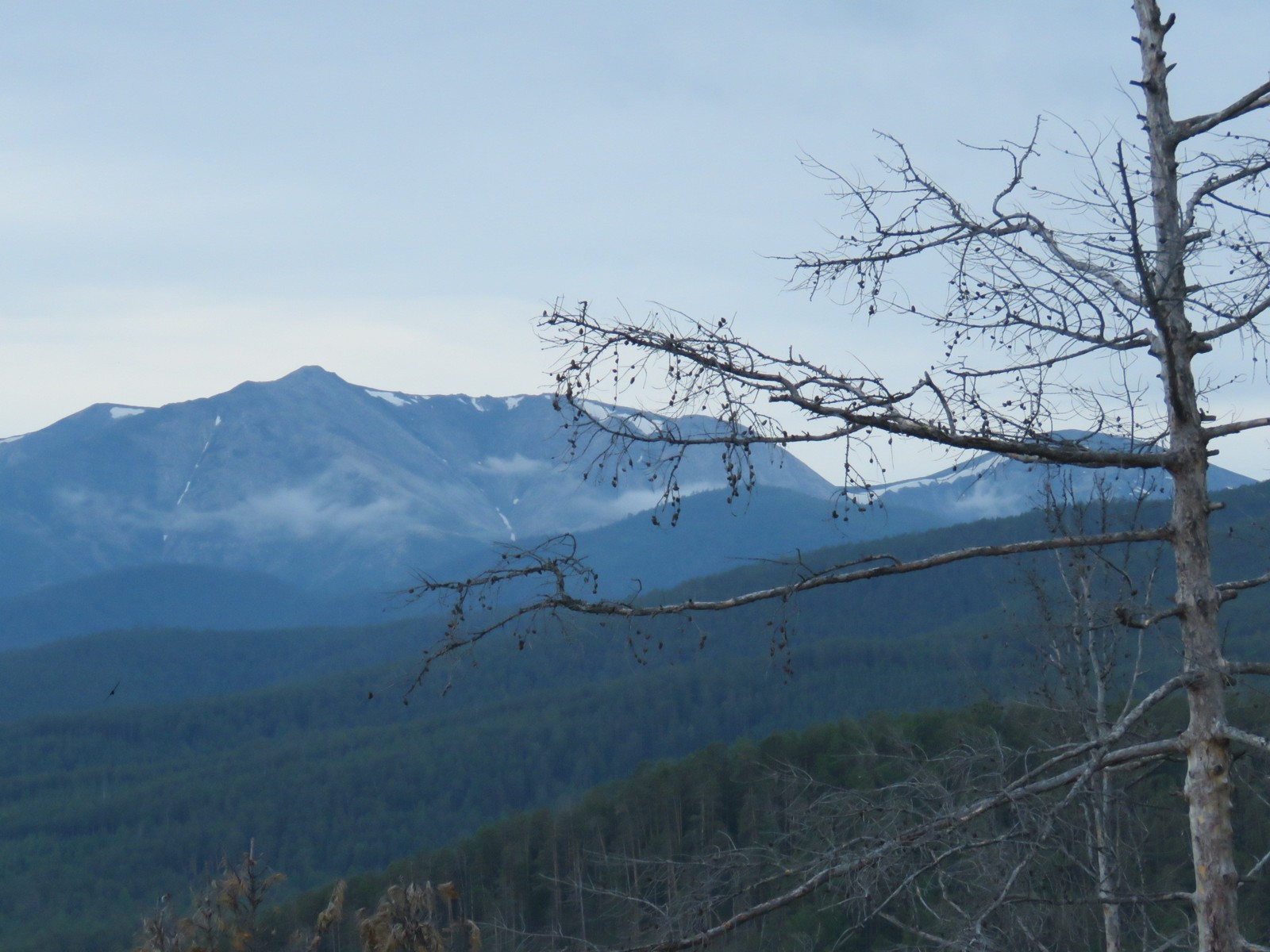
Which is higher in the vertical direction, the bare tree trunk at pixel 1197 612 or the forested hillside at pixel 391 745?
the bare tree trunk at pixel 1197 612

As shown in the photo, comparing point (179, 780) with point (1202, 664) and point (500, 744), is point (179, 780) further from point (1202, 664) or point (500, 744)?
point (1202, 664)

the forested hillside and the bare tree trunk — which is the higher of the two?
the bare tree trunk

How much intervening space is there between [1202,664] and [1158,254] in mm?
1602

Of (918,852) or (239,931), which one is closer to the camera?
(918,852)

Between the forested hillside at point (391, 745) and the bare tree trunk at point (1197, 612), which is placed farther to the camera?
the forested hillside at point (391, 745)

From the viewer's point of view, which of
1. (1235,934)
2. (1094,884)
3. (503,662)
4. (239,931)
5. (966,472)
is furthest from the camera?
(503,662)

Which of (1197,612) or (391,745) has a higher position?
(1197,612)

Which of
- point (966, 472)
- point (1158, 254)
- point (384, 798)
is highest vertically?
point (1158, 254)

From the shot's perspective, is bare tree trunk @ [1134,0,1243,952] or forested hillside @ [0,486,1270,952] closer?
bare tree trunk @ [1134,0,1243,952]

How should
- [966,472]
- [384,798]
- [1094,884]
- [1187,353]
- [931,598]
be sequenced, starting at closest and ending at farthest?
[1187,353] → [966,472] → [1094,884] → [384,798] → [931,598]

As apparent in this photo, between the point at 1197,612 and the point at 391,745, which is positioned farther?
the point at 391,745

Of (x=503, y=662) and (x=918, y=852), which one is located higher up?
(x=918, y=852)

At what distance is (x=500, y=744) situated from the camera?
5049 inches

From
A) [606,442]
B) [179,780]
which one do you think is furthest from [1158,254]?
[179,780]
